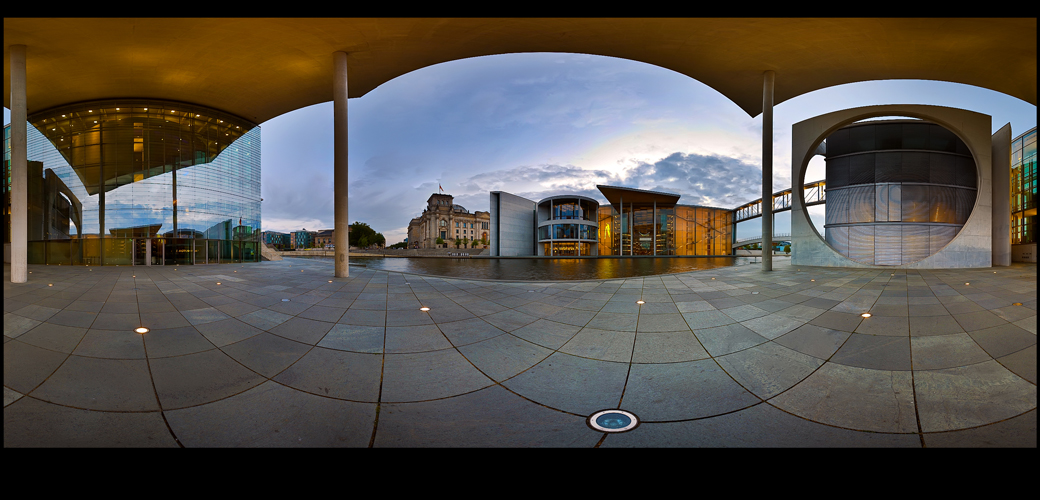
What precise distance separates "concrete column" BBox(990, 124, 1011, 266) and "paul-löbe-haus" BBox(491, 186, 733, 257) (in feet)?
124

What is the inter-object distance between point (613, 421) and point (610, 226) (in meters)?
62.8

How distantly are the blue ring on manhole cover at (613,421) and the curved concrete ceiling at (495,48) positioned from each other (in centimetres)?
1383

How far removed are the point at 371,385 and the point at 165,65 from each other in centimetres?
2082

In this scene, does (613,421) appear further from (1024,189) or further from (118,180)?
(1024,189)

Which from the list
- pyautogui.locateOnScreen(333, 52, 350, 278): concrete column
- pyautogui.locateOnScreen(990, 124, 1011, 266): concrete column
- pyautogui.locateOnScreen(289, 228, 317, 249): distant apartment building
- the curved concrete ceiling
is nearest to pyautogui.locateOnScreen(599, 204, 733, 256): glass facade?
pyautogui.locateOnScreen(990, 124, 1011, 266): concrete column

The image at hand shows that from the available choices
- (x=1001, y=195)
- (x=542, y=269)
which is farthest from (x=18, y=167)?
(x=1001, y=195)

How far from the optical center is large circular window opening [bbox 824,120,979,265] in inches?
806

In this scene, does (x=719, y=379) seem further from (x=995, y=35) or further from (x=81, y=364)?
(x=995, y=35)

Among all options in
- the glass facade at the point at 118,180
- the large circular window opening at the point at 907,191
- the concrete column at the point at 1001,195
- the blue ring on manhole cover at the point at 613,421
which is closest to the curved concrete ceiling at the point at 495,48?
the concrete column at the point at 1001,195

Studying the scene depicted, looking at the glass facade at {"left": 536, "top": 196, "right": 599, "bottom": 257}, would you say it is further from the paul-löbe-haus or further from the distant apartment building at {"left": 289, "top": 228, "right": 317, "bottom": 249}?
the distant apartment building at {"left": 289, "top": 228, "right": 317, "bottom": 249}

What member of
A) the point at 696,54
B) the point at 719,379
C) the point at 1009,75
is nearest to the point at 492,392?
the point at 719,379

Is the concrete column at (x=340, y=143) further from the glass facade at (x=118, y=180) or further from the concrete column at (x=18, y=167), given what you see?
the glass facade at (x=118, y=180)

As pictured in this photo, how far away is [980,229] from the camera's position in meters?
18.5

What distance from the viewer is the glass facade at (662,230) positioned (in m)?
61.5
